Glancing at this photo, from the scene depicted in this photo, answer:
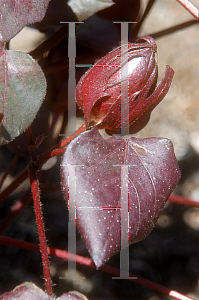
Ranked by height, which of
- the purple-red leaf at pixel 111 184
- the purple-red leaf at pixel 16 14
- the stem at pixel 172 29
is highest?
the purple-red leaf at pixel 16 14

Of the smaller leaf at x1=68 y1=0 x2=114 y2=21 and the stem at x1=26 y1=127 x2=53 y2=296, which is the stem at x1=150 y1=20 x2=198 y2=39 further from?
the stem at x1=26 y1=127 x2=53 y2=296

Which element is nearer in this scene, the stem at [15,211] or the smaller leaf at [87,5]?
the smaller leaf at [87,5]

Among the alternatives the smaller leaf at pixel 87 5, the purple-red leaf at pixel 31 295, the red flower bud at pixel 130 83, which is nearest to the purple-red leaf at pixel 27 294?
the purple-red leaf at pixel 31 295

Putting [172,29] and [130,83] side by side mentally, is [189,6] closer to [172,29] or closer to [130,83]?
[172,29]

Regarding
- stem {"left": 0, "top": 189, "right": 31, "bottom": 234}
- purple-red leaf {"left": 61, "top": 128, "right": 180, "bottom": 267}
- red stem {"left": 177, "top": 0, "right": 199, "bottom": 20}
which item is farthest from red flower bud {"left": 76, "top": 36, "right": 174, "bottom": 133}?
stem {"left": 0, "top": 189, "right": 31, "bottom": 234}

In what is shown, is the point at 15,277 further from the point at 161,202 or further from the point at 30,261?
the point at 161,202

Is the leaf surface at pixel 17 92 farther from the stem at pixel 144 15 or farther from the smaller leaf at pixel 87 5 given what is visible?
the stem at pixel 144 15

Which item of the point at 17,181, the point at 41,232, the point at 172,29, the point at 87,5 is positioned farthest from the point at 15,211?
the point at 172,29
